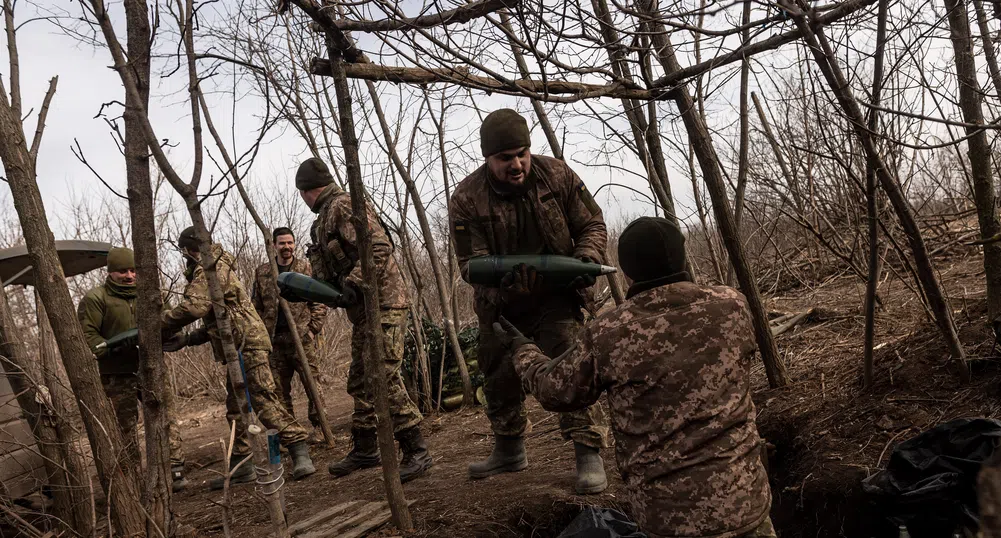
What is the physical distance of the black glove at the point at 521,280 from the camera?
10.9 ft

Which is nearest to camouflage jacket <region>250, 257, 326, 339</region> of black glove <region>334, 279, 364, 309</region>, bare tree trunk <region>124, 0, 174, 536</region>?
black glove <region>334, 279, 364, 309</region>

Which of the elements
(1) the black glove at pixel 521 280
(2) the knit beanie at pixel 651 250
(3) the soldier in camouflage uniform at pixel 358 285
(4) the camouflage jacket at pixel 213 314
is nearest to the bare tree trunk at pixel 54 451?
(4) the camouflage jacket at pixel 213 314

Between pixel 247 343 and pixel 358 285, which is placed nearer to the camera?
pixel 358 285

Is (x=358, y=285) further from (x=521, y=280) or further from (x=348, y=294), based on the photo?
(x=521, y=280)

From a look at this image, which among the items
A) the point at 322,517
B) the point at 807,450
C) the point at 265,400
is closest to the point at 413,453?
the point at 322,517

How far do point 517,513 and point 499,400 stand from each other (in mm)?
645

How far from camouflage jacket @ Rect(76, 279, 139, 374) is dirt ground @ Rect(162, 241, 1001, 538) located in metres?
1.18

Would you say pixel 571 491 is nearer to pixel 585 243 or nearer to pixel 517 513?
pixel 517 513

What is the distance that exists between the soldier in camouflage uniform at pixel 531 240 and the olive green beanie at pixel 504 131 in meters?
0.02

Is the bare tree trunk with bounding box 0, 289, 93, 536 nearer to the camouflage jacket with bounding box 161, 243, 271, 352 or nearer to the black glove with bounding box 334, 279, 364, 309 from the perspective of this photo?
the camouflage jacket with bounding box 161, 243, 271, 352

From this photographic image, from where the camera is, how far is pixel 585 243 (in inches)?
141

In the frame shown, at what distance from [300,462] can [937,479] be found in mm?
4027

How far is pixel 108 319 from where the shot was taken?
5504 millimetres

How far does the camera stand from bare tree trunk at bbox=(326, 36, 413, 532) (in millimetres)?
2850
